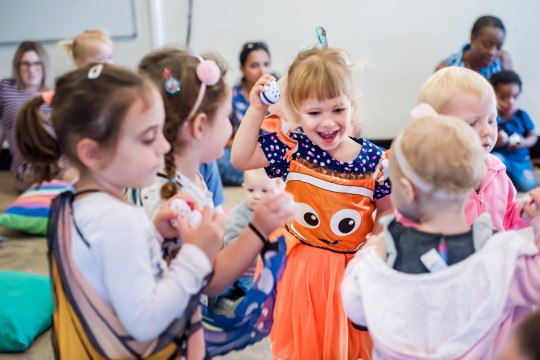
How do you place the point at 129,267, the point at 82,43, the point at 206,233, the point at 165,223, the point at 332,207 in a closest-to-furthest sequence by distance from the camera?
the point at 129,267 < the point at 206,233 < the point at 165,223 < the point at 332,207 < the point at 82,43

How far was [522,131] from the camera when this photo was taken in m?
4.17

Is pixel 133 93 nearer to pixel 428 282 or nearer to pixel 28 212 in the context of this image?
pixel 428 282

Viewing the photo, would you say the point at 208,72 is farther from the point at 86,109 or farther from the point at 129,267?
the point at 129,267

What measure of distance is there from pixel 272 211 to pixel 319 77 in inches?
21.4

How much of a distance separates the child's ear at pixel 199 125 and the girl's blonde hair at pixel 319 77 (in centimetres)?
38

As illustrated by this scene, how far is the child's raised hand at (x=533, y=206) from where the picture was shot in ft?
4.04

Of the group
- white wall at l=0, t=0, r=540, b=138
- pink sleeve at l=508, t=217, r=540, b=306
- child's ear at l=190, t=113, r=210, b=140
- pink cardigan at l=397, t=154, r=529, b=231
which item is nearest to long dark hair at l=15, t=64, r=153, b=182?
child's ear at l=190, t=113, r=210, b=140

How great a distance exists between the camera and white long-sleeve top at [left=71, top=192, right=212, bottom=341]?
1022 mm

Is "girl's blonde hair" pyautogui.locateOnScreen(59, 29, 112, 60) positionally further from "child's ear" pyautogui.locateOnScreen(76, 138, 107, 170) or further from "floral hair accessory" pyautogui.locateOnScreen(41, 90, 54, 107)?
"child's ear" pyautogui.locateOnScreen(76, 138, 107, 170)

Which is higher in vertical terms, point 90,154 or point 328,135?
point 90,154

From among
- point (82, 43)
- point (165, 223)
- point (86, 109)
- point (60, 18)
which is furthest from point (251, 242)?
point (60, 18)

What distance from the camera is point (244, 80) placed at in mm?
4496

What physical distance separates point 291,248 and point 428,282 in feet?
2.35

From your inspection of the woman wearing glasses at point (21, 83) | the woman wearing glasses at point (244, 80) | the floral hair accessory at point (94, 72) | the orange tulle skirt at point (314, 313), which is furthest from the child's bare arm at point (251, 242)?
the woman wearing glasses at point (21, 83)
